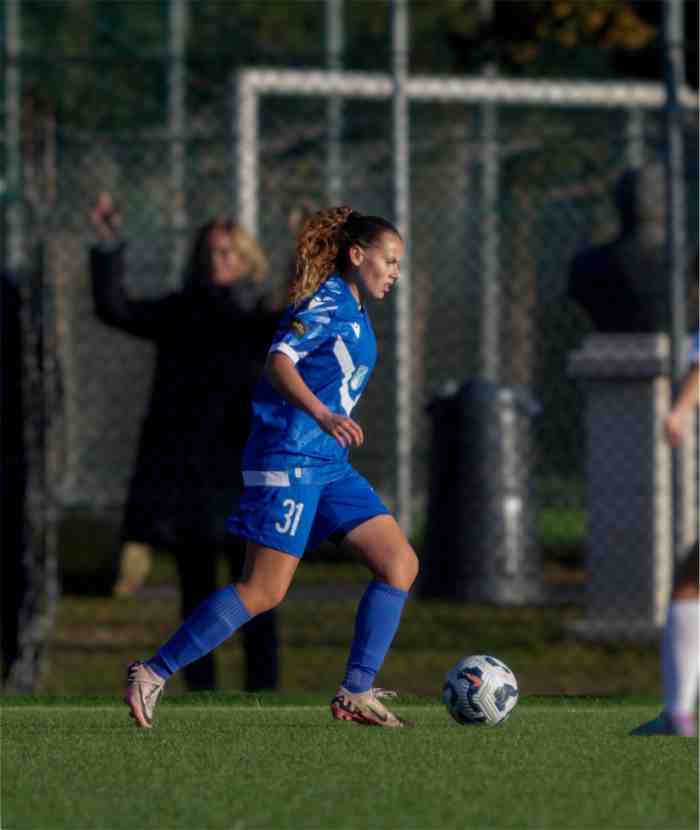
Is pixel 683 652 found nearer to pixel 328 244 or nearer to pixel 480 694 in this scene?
pixel 480 694

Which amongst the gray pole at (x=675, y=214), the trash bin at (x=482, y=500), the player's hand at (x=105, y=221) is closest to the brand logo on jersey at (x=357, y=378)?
the player's hand at (x=105, y=221)

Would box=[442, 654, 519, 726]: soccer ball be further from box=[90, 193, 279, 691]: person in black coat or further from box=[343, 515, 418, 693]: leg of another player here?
box=[90, 193, 279, 691]: person in black coat

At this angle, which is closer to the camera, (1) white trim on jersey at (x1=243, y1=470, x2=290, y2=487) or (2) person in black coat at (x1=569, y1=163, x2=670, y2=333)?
(1) white trim on jersey at (x1=243, y1=470, x2=290, y2=487)

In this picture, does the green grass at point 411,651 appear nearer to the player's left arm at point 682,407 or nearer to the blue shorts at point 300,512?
the blue shorts at point 300,512

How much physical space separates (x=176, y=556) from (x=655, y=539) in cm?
291

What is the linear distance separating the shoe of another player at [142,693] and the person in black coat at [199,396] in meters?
2.51

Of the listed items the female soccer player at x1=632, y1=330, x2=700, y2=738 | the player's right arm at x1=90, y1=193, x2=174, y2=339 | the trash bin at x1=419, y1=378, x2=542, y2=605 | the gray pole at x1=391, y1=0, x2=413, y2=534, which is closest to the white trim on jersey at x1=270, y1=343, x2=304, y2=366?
the female soccer player at x1=632, y1=330, x2=700, y2=738

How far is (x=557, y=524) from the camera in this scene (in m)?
16.5

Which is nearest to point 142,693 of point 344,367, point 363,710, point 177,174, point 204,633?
point 204,633

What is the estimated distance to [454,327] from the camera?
1530 centimetres

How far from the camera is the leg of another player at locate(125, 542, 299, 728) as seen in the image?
21.1 feet

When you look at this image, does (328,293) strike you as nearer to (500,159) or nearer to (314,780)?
(314,780)

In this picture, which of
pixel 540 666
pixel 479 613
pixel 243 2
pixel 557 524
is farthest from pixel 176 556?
pixel 243 2

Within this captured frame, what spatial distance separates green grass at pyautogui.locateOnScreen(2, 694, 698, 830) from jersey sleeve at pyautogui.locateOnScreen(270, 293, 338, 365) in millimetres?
1042
